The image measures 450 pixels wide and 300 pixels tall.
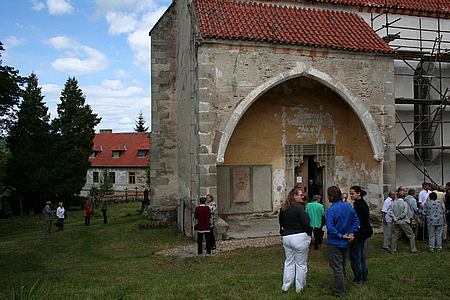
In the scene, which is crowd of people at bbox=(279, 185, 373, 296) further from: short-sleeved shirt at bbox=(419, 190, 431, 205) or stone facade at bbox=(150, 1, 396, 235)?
stone facade at bbox=(150, 1, 396, 235)

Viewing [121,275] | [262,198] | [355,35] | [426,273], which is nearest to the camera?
[426,273]

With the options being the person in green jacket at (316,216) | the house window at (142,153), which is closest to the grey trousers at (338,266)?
the person in green jacket at (316,216)

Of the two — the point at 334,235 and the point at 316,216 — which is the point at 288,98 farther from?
the point at 334,235

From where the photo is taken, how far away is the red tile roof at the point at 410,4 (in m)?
15.7

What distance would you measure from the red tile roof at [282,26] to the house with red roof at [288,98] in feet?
0.14

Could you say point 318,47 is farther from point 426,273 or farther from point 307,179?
point 426,273

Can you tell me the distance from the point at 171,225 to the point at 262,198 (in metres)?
3.81

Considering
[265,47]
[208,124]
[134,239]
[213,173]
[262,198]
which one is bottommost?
[134,239]

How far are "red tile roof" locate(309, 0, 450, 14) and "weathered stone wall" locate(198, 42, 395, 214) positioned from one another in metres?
3.40

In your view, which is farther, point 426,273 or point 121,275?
point 121,275

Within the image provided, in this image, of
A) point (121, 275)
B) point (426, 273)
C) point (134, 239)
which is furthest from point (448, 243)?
point (134, 239)

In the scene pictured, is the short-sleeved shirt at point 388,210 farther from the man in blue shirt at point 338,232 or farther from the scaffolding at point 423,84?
the scaffolding at point 423,84

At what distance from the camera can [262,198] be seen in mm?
14938

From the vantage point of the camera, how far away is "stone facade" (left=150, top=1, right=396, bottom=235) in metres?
12.0
